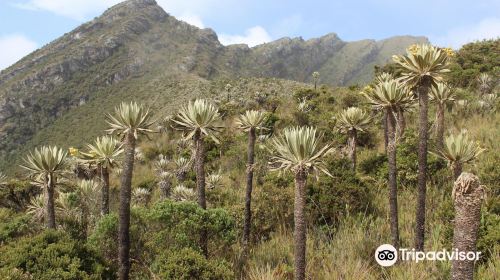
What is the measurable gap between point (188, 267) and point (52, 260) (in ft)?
7.52

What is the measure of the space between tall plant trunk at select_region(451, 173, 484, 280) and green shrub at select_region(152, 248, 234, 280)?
3.99 m

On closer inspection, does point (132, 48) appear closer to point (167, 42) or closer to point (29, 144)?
point (167, 42)

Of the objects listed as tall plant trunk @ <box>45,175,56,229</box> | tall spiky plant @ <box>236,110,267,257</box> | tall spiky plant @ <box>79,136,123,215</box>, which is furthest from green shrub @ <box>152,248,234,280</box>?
tall spiky plant @ <box>79,136,123,215</box>

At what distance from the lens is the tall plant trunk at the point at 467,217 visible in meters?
3.71

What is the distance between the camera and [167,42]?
117m

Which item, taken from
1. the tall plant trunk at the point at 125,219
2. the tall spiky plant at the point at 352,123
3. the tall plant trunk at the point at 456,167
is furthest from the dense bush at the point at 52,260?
the tall spiky plant at the point at 352,123

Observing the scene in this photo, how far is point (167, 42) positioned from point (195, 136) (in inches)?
4490

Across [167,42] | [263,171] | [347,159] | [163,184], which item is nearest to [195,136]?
[347,159]

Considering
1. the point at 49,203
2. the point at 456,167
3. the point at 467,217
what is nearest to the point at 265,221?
the point at 456,167

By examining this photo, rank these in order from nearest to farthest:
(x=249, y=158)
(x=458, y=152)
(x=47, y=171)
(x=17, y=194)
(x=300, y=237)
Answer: (x=300, y=237)
(x=458, y=152)
(x=47, y=171)
(x=249, y=158)
(x=17, y=194)

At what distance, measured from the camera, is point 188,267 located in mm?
6781

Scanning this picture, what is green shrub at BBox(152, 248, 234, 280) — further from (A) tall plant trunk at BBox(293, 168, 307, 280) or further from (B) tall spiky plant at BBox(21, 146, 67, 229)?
(B) tall spiky plant at BBox(21, 146, 67, 229)

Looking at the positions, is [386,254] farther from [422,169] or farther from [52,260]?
[52,260]

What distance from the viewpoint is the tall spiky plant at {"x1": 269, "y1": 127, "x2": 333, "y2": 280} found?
5.67 metres
